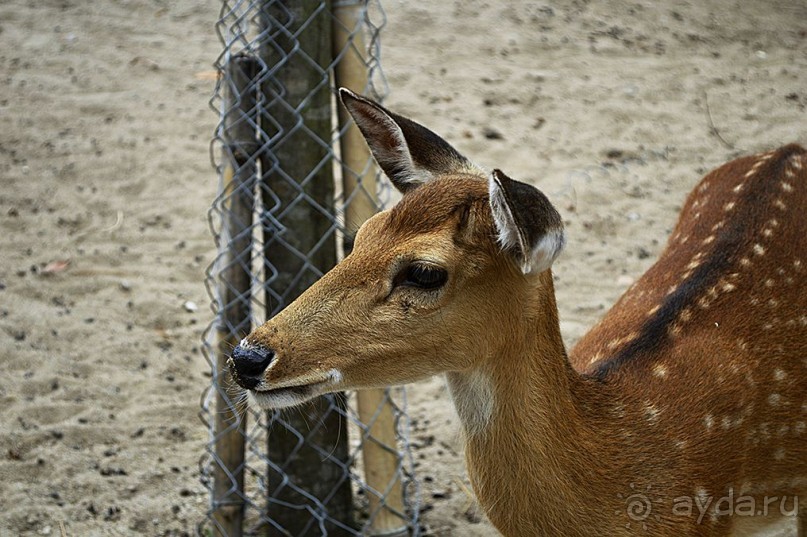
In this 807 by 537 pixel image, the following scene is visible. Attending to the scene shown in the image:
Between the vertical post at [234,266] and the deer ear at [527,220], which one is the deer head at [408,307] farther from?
the vertical post at [234,266]

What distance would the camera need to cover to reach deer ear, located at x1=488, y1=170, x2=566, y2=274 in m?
2.44

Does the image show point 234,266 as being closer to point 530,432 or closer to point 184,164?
point 530,432

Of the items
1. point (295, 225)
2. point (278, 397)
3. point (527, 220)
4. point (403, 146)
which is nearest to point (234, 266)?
point (295, 225)

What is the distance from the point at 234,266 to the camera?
3.90 meters

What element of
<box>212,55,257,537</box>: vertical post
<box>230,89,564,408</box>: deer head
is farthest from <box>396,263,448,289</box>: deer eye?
<box>212,55,257,537</box>: vertical post

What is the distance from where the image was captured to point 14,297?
547 centimetres

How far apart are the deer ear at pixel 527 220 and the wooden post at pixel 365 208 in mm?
1273

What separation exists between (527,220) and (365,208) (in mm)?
1444

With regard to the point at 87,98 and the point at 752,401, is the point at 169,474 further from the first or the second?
the point at 87,98

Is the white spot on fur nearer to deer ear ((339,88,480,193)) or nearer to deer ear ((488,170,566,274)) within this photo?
deer ear ((488,170,566,274))

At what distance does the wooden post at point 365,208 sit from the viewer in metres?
3.81

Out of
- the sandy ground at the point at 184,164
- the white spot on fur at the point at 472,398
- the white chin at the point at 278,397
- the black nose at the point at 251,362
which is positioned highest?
the black nose at the point at 251,362

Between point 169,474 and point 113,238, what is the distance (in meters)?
2.12

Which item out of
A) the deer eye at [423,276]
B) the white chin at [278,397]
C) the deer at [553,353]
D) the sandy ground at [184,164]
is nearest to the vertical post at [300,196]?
the sandy ground at [184,164]
